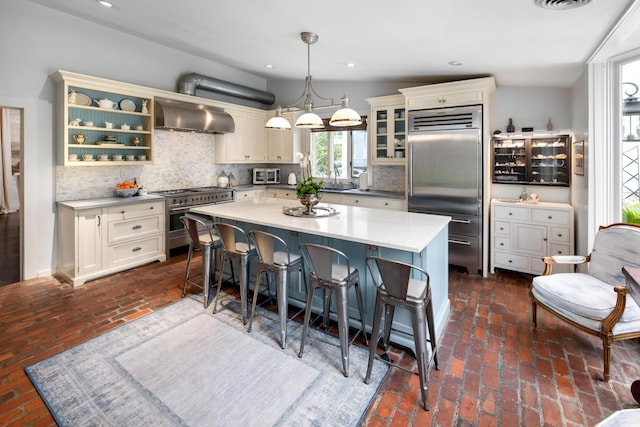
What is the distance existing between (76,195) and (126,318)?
2.21 metres

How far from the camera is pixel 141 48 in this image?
15.4ft

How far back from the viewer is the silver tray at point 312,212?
317 centimetres

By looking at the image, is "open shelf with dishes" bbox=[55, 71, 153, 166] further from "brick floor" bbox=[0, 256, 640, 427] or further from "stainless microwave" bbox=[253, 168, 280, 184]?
"stainless microwave" bbox=[253, 168, 280, 184]

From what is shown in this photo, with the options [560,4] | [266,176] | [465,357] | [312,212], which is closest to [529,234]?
[465,357]

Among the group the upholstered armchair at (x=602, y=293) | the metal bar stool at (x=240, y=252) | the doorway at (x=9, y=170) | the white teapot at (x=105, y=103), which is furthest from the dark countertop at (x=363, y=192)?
the doorway at (x=9, y=170)

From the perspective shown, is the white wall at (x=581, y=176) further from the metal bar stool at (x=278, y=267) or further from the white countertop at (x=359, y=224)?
the metal bar stool at (x=278, y=267)

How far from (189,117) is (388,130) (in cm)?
302

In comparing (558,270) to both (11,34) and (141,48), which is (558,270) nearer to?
(141,48)

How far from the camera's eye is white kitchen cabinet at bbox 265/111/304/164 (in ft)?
20.5

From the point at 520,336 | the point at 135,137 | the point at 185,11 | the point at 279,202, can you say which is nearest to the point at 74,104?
the point at 135,137

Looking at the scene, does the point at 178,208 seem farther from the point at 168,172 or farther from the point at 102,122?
the point at 102,122

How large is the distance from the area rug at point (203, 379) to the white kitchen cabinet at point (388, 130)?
3.24 m

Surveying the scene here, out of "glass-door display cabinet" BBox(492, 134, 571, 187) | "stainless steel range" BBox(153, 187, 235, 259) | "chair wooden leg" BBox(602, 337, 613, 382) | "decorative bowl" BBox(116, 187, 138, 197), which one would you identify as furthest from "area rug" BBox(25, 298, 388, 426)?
"glass-door display cabinet" BBox(492, 134, 571, 187)

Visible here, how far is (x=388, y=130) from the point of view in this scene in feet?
16.6
